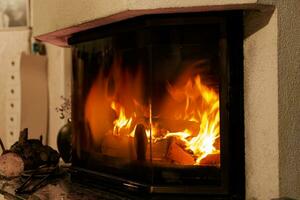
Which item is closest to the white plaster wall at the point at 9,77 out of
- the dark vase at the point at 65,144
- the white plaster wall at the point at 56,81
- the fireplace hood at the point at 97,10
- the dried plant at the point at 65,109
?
the white plaster wall at the point at 56,81

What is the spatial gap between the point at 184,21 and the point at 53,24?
0.60m

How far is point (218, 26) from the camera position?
1310mm

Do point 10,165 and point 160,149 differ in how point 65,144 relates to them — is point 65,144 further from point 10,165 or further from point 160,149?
point 160,149

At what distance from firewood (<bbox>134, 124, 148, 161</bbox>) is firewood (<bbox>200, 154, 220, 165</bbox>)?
0.19m

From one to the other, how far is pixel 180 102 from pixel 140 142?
0.18 meters

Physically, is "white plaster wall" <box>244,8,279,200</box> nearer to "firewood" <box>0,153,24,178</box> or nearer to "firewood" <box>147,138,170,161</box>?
"firewood" <box>147,138,170,161</box>

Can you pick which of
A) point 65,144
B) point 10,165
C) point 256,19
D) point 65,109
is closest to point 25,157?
point 10,165

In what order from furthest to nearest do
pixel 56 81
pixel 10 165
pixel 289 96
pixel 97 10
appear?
pixel 56 81 < pixel 10 165 < pixel 97 10 < pixel 289 96

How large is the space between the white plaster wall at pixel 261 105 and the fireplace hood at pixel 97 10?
80 mm

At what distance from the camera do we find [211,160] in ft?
Answer: 4.47

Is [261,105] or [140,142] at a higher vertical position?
[261,105]

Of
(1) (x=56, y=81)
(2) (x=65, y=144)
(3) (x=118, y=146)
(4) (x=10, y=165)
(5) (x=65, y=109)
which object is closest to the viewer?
(3) (x=118, y=146)

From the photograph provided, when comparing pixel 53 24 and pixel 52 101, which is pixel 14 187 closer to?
pixel 53 24

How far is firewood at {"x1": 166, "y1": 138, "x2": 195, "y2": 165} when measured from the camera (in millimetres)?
1381
